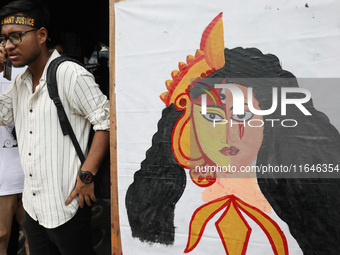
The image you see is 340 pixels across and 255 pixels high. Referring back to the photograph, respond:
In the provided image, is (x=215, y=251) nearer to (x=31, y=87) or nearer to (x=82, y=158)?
(x=82, y=158)

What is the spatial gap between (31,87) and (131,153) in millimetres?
676

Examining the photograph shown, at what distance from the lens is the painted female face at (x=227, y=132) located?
1323 mm

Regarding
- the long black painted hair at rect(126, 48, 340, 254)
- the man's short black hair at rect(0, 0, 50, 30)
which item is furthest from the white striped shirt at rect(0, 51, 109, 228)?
the long black painted hair at rect(126, 48, 340, 254)

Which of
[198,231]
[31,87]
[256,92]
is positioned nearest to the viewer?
[256,92]

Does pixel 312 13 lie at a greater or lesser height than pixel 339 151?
greater

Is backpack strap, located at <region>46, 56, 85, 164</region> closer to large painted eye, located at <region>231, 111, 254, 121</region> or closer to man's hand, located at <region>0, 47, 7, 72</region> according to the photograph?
man's hand, located at <region>0, 47, 7, 72</region>

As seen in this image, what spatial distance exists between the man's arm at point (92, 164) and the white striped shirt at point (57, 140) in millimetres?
33

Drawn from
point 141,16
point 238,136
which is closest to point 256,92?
point 238,136

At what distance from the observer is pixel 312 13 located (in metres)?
A: 1.20

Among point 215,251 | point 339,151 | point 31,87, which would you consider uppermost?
point 31,87

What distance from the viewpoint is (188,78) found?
1.42 m

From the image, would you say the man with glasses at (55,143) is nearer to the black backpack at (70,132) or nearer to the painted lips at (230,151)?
the black backpack at (70,132)

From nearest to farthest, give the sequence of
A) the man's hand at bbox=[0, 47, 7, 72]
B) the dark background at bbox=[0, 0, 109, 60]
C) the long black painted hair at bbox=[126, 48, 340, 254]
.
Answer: the long black painted hair at bbox=[126, 48, 340, 254]
the man's hand at bbox=[0, 47, 7, 72]
the dark background at bbox=[0, 0, 109, 60]

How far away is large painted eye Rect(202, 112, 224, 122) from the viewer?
4.52 feet
